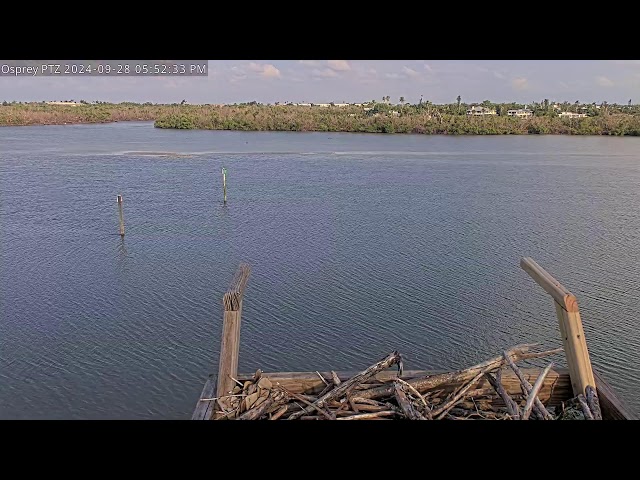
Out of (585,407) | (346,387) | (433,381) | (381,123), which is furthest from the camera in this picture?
(381,123)

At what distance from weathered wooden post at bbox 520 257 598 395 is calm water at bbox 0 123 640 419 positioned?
168 inches

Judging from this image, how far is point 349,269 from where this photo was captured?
13664mm

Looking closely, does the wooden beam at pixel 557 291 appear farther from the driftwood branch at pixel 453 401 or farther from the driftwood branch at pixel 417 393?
the driftwood branch at pixel 417 393

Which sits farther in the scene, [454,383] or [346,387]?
[454,383]

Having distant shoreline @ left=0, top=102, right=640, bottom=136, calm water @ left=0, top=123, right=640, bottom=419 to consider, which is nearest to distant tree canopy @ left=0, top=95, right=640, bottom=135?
distant shoreline @ left=0, top=102, right=640, bottom=136

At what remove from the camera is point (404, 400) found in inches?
168

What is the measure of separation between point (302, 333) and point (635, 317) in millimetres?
5676

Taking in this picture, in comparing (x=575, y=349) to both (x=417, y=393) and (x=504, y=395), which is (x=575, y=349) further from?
(x=417, y=393)

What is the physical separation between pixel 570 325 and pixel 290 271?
965 centimetres

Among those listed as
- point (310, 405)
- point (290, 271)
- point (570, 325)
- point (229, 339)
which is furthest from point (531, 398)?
point (290, 271)

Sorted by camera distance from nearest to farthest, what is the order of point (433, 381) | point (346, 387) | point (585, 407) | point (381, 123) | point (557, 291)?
point (557, 291)
point (585, 407)
point (346, 387)
point (433, 381)
point (381, 123)

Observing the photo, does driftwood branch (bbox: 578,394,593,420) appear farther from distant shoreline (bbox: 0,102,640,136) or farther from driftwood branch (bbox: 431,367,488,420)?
distant shoreline (bbox: 0,102,640,136)

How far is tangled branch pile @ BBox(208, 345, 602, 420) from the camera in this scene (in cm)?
428

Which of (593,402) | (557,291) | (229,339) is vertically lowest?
(593,402)
